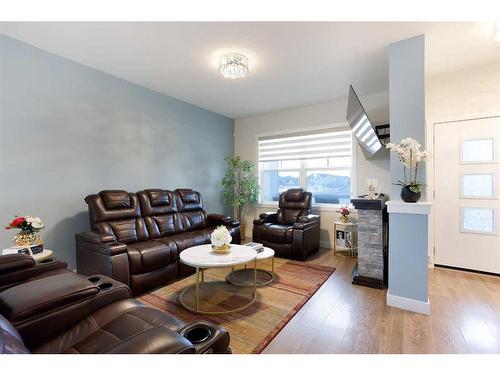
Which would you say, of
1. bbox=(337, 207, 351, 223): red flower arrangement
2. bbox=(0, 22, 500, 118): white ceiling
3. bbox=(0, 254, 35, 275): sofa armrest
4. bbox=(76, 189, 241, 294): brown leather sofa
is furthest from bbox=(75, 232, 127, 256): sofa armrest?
bbox=(337, 207, 351, 223): red flower arrangement

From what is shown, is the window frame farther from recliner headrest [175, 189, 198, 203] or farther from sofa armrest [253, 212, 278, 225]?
recliner headrest [175, 189, 198, 203]

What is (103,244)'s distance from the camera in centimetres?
247

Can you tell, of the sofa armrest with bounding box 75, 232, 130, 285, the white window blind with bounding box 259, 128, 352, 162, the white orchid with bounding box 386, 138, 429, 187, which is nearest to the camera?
the white orchid with bounding box 386, 138, 429, 187

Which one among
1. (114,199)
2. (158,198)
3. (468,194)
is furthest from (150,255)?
(468,194)

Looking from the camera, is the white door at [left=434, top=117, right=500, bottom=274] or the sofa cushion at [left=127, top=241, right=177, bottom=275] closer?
the sofa cushion at [left=127, top=241, right=177, bottom=275]

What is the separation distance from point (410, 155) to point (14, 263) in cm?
329

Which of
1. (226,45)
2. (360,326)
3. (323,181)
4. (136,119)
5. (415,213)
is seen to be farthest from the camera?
(323,181)

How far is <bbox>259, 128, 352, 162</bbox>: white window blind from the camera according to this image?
4422mm

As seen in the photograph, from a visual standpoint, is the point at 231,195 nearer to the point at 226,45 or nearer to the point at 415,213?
the point at 226,45

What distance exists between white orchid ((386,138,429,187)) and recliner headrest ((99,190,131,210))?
3.22 meters

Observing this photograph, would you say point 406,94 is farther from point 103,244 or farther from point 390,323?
point 103,244

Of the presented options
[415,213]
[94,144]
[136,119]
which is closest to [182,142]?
[136,119]
